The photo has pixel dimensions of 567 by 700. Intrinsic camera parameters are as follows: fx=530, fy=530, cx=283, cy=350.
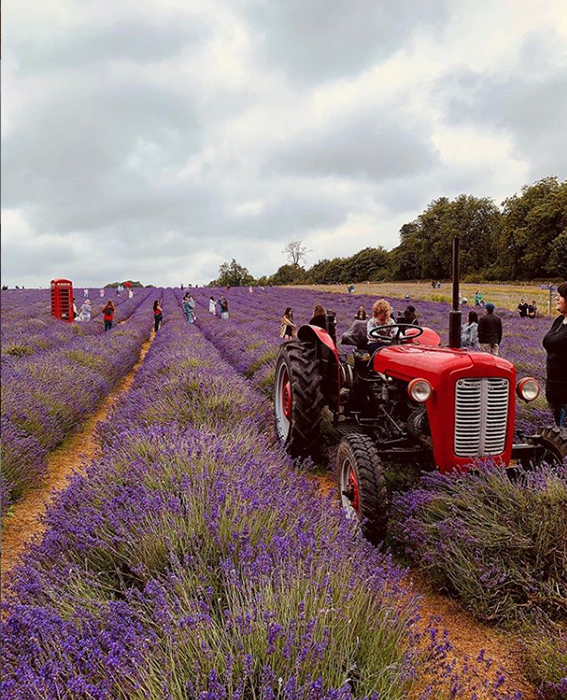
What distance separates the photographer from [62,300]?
1784 centimetres

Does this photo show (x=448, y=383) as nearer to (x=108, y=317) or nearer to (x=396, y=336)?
(x=396, y=336)

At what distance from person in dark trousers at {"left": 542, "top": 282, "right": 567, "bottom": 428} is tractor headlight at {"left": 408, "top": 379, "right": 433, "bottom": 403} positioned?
1.74 m

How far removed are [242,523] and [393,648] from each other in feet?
2.59

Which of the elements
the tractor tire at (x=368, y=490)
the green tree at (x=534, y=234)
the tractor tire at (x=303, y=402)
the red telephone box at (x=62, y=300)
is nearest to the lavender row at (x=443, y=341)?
the tractor tire at (x=303, y=402)

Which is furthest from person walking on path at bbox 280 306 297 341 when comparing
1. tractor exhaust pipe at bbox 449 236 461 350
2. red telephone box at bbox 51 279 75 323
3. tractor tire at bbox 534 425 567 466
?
red telephone box at bbox 51 279 75 323

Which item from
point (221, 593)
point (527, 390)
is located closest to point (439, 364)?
point (527, 390)

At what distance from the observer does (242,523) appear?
2271 mm

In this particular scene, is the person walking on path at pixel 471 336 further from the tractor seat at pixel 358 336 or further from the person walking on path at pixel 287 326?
the tractor seat at pixel 358 336

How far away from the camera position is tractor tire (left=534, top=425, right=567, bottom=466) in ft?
10.6

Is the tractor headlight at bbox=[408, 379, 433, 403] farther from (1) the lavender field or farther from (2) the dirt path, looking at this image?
(2) the dirt path

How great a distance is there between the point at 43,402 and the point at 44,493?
→ 5.40ft

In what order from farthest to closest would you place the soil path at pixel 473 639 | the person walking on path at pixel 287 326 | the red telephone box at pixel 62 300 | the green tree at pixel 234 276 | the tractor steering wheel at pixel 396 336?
the green tree at pixel 234 276
the red telephone box at pixel 62 300
the person walking on path at pixel 287 326
the tractor steering wheel at pixel 396 336
the soil path at pixel 473 639

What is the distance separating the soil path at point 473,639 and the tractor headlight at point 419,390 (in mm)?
1000

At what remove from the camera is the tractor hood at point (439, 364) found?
3082mm
